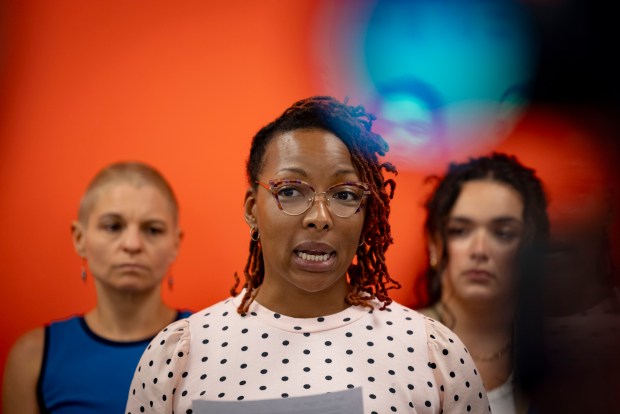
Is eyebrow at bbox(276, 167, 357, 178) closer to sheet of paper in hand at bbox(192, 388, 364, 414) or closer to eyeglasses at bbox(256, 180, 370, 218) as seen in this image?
eyeglasses at bbox(256, 180, 370, 218)

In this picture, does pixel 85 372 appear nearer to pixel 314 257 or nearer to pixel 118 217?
pixel 118 217

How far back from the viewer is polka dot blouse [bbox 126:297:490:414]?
169 centimetres

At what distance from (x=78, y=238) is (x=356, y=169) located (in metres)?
1.21

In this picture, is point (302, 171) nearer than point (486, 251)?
Yes

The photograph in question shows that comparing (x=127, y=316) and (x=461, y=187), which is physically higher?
(x=461, y=187)

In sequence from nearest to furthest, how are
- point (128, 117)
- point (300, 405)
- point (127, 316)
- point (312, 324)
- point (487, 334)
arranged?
point (300, 405)
point (312, 324)
point (487, 334)
point (127, 316)
point (128, 117)

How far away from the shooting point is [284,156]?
1.75 metres

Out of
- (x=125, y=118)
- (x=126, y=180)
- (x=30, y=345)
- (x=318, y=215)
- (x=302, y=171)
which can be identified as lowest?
(x=30, y=345)

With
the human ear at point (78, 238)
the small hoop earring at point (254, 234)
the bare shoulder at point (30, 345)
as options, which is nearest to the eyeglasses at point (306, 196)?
the small hoop earring at point (254, 234)

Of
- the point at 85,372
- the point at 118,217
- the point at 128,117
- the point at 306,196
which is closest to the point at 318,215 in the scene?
the point at 306,196

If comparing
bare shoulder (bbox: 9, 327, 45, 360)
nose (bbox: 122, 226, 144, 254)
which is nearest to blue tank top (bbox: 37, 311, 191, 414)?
bare shoulder (bbox: 9, 327, 45, 360)

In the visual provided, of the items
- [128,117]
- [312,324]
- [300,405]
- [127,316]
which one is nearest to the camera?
[300,405]

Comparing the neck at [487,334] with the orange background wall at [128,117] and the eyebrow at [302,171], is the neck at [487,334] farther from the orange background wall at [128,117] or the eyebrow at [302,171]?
the eyebrow at [302,171]

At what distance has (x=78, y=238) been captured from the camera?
2.56 m
